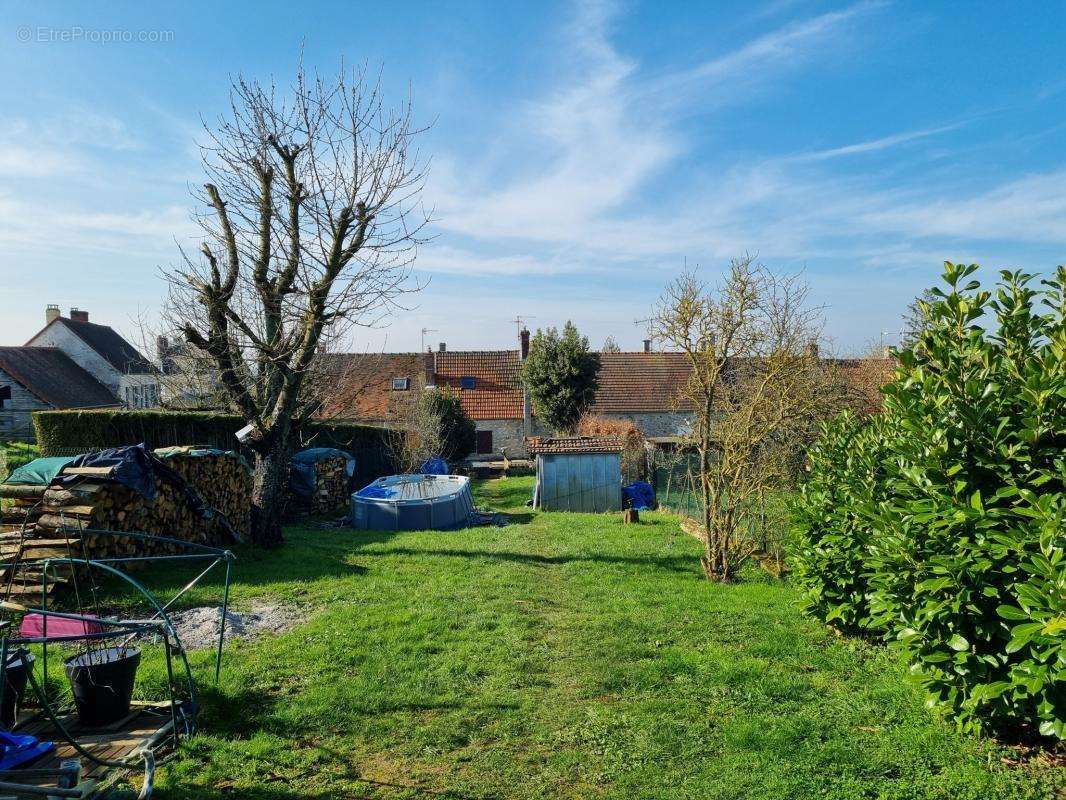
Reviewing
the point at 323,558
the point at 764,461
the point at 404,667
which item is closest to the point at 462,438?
the point at 323,558

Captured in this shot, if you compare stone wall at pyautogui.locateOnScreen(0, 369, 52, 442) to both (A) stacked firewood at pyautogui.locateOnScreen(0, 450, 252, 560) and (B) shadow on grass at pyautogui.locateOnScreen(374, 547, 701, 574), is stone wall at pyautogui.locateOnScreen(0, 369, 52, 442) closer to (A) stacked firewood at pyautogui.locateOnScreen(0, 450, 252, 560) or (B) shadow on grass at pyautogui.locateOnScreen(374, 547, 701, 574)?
(A) stacked firewood at pyautogui.locateOnScreen(0, 450, 252, 560)

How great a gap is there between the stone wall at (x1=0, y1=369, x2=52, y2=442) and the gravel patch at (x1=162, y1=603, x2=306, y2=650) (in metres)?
27.1

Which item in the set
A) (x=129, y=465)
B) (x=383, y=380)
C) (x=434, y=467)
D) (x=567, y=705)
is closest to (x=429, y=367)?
(x=383, y=380)

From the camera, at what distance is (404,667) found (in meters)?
6.28

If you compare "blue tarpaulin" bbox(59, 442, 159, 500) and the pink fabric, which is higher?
"blue tarpaulin" bbox(59, 442, 159, 500)

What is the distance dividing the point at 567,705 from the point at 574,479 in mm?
14321

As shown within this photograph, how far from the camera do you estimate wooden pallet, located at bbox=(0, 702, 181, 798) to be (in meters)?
3.63

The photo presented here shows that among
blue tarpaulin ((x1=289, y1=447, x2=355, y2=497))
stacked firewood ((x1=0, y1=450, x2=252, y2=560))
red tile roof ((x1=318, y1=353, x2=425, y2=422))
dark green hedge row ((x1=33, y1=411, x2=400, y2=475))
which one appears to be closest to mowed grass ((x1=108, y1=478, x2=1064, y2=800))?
stacked firewood ((x1=0, y1=450, x2=252, y2=560))

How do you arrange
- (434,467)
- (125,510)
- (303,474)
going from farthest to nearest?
(434,467) → (303,474) → (125,510)

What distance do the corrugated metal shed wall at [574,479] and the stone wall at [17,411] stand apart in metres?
23.3

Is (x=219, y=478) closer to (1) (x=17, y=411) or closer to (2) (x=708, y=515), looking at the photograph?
(2) (x=708, y=515)

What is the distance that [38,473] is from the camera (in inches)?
354

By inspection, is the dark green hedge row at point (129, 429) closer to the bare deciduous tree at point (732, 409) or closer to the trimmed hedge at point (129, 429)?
the trimmed hedge at point (129, 429)

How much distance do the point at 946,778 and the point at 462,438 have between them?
26.1 metres
